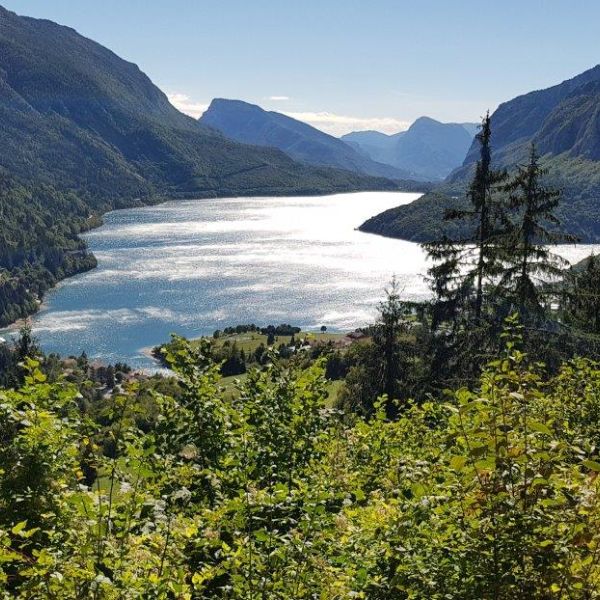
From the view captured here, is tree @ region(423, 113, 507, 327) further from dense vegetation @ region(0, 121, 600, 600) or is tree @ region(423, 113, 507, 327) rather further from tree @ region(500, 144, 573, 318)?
dense vegetation @ region(0, 121, 600, 600)

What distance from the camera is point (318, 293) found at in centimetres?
17562

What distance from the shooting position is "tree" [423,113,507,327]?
27109mm

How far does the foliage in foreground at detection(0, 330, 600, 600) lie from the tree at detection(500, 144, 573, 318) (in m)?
15.3

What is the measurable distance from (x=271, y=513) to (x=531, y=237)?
71.7ft

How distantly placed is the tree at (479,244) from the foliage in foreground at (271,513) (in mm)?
17126

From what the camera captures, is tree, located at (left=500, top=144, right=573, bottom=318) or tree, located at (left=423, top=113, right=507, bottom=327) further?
tree, located at (left=423, top=113, right=507, bottom=327)

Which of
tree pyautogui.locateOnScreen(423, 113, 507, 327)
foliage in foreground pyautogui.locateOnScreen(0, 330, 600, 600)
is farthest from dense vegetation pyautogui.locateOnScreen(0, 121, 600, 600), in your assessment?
tree pyautogui.locateOnScreen(423, 113, 507, 327)

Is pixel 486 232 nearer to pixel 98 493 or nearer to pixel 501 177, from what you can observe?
pixel 501 177

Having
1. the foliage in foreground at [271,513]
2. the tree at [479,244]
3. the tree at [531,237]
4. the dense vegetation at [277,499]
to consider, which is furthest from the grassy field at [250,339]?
the foliage in foreground at [271,513]

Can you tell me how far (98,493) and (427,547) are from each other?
13.1ft

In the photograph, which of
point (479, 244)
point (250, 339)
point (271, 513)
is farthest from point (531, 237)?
point (250, 339)

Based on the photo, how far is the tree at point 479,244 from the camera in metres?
27.1

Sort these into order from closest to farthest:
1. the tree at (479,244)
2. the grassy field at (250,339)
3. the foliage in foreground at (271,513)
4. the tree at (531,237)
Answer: the foliage in foreground at (271,513)
the tree at (531,237)
the tree at (479,244)
the grassy field at (250,339)

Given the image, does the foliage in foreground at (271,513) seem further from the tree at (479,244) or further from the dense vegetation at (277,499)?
the tree at (479,244)
